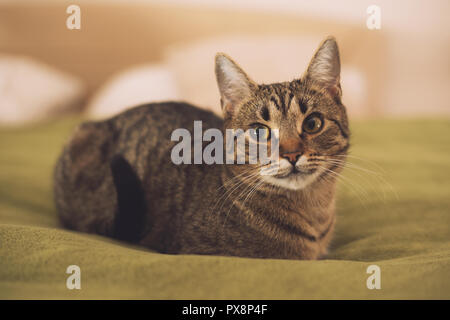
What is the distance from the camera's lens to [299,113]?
38.5 inches

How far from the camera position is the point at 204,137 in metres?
1.18

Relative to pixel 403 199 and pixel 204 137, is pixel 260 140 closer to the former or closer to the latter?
pixel 204 137

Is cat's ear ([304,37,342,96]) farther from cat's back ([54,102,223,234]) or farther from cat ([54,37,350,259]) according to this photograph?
cat's back ([54,102,223,234])

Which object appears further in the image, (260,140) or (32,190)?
(32,190)

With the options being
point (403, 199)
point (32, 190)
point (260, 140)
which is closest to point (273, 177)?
point (260, 140)

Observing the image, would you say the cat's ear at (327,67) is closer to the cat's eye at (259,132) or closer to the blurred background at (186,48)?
the cat's eye at (259,132)

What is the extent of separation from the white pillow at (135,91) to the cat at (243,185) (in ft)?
4.62

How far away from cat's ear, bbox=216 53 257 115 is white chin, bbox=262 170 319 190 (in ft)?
0.73

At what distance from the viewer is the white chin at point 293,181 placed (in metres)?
0.95

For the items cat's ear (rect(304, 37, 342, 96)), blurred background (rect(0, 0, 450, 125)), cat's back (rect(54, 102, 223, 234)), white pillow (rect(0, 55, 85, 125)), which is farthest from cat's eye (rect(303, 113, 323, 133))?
white pillow (rect(0, 55, 85, 125))

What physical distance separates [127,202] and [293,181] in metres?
0.44

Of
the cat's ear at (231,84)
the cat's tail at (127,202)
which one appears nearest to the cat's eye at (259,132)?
the cat's ear at (231,84)
